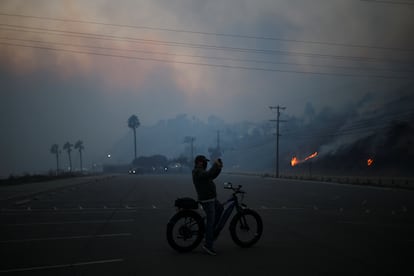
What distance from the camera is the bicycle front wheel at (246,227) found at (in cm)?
937

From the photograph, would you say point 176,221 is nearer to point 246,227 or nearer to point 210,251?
point 210,251

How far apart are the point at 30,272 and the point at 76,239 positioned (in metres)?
3.43

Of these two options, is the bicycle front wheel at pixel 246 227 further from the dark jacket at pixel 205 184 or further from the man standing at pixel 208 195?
the dark jacket at pixel 205 184

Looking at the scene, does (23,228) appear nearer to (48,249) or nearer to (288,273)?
(48,249)

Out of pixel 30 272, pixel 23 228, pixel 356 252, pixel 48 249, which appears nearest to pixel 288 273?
pixel 356 252

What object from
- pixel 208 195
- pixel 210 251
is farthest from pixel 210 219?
pixel 210 251

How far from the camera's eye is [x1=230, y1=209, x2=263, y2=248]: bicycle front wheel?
30.7 feet

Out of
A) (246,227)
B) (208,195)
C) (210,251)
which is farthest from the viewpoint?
(246,227)

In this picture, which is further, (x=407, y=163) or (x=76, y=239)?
(x=407, y=163)

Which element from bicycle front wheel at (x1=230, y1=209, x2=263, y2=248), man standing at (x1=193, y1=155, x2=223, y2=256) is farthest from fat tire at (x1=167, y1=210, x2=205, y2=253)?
bicycle front wheel at (x1=230, y1=209, x2=263, y2=248)

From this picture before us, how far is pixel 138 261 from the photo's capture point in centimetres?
796

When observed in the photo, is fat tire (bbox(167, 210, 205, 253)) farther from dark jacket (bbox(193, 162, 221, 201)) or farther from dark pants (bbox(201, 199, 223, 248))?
dark jacket (bbox(193, 162, 221, 201))

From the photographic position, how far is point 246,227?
9.45 m

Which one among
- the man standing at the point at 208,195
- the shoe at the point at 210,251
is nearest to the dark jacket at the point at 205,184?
the man standing at the point at 208,195
